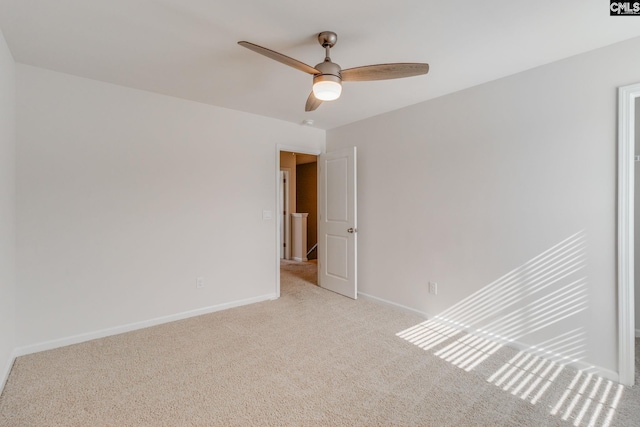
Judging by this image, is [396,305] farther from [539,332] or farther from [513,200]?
[513,200]

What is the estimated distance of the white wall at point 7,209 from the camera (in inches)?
81.3

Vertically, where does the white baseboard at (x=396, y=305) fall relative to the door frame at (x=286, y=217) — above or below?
below

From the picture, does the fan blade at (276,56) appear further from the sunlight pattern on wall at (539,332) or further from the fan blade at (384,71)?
the sunlight pattern on wall at (539,332)

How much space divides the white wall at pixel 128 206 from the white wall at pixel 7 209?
95mm

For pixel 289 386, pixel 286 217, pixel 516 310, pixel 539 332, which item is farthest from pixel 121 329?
pixel 286 217

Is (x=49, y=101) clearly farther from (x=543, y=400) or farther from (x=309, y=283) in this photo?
(x=543, y=400)

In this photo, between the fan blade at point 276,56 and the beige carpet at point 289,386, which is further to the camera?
A: the beige carpet at point 289,386

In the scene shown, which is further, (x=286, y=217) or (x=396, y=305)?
(x=286, y=217)

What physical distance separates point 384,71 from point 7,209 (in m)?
2.92

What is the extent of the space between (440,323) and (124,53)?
3808 millimetres

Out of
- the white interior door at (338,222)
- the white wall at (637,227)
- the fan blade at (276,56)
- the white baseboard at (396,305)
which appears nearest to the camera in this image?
the fan blade at (276,56)

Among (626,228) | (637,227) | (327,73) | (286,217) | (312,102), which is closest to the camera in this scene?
(327,73)

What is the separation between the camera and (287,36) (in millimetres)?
2006

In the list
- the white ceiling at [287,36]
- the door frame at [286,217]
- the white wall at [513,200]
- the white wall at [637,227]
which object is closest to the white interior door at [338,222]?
the white wall at [513,200]
